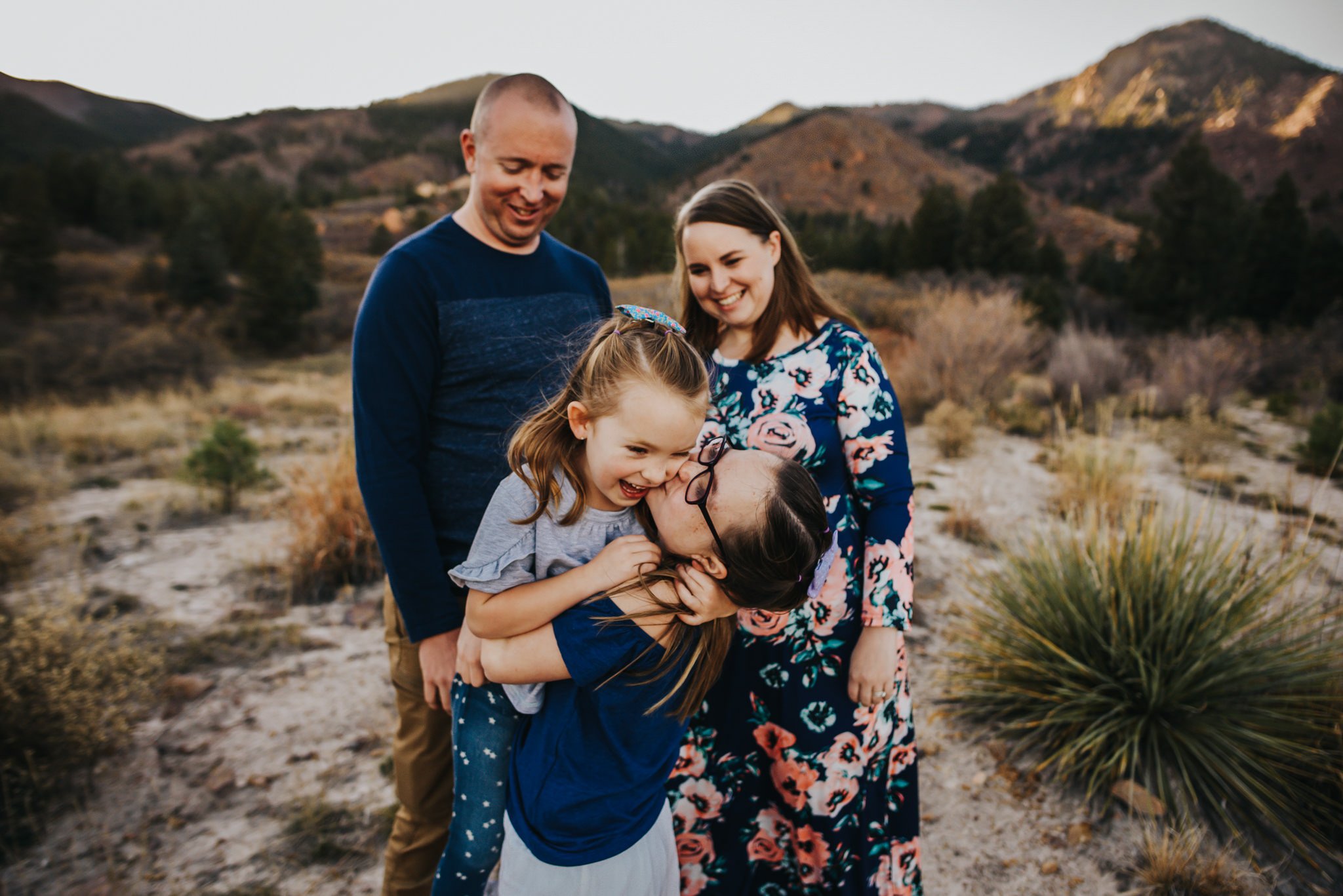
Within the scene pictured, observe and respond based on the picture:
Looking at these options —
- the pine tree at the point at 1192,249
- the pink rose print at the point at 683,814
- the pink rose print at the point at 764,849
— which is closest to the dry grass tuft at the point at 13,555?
the pink rose print at the point at 683,814

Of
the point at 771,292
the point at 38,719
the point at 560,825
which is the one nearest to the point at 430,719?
the point at 560,825

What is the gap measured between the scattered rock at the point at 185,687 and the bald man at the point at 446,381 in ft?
8.35

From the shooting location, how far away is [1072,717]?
2.69 m

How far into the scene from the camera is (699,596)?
119 centimetres

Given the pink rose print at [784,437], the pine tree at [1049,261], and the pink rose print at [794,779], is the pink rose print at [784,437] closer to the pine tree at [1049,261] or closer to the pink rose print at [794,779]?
the pink rose print at [794,779]

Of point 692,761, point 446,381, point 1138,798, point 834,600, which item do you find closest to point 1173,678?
point 1138,798

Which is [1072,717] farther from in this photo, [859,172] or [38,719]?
[859,172]

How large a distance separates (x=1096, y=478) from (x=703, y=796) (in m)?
4.78

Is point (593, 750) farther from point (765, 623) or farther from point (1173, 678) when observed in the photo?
point (1173, 678)

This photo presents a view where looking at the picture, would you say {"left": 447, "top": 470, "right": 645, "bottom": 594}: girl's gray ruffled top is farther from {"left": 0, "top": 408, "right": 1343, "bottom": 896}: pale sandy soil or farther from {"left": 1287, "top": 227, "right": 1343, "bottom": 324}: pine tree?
{"left": 1287, "top": 227, "right": 1343, "bottom": 324}: pine tree

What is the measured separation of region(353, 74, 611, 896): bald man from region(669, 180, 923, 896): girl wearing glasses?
1.62ft

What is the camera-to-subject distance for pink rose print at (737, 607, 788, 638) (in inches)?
70.6

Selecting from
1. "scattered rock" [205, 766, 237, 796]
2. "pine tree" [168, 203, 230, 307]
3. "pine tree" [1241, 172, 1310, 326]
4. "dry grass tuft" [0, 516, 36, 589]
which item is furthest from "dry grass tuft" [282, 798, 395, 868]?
"pine tree" [168, 203, 230, 307]

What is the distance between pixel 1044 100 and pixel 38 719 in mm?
183352
